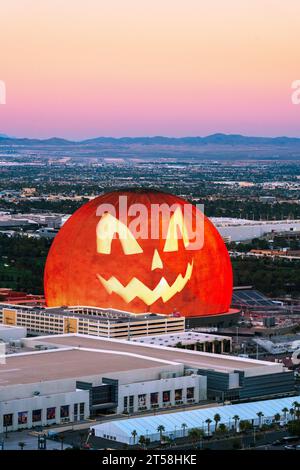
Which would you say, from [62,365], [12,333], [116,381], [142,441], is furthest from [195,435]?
[12,333]

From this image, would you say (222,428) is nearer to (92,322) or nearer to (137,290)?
(92,322)

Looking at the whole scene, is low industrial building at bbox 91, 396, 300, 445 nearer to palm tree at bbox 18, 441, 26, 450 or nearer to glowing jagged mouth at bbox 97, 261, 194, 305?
palm tree at bbox 18, 441, 26, 450

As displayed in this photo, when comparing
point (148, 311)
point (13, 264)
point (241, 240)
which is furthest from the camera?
point (241, 240)

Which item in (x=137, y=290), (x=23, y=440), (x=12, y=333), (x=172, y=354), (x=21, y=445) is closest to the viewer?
(x=21, y=445)

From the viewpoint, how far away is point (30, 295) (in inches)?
4141

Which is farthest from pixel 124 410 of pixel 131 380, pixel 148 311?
pixel 148 311

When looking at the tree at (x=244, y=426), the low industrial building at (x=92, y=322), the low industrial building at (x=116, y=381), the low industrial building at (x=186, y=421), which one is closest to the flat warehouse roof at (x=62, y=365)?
the low industrial building at (x=116, y=381)

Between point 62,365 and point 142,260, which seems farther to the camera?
point 142,260

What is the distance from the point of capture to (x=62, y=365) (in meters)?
76.6

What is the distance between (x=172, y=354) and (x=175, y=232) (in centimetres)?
1389

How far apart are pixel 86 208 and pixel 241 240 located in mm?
62956

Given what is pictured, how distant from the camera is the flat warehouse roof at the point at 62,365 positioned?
240ft
